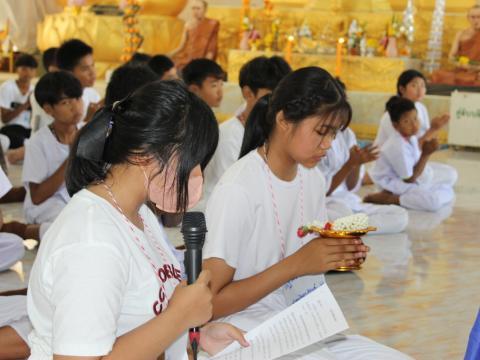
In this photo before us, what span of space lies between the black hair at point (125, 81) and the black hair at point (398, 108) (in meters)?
3.03

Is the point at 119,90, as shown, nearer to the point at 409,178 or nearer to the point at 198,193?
the point at 198,193

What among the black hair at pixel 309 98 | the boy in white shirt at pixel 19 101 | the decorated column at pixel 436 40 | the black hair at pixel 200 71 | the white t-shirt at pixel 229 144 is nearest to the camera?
the black hair at pixel 309 98

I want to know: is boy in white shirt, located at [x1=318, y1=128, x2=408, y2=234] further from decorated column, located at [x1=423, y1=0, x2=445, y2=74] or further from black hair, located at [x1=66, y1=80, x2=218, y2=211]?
decorated column, located at [x1=423, y1=0, x2=445, y2=74]

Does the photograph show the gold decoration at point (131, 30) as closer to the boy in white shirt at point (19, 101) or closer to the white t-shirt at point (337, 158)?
the boy in white shirt at point (19, 101)

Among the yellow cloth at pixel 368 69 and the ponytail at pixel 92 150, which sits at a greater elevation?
the ponytail at pixel 92 150

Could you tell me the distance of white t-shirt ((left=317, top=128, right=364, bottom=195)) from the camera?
579 centimetres

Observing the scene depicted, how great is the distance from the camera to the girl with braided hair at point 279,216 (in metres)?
2.52

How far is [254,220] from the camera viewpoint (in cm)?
274

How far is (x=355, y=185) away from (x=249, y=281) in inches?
145

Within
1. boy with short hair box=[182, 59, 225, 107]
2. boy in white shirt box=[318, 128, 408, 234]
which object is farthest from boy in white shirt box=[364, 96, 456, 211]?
boy with short hair box=[182, 59, 225, 107]

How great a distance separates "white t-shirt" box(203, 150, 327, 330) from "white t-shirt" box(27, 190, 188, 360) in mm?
717

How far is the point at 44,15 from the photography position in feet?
51.1

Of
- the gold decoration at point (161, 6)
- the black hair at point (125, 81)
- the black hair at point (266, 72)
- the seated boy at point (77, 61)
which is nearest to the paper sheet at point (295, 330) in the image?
the black hair at point (125, 81)

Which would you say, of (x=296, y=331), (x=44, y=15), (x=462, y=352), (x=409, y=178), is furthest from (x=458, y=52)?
(x=296, y=331)
